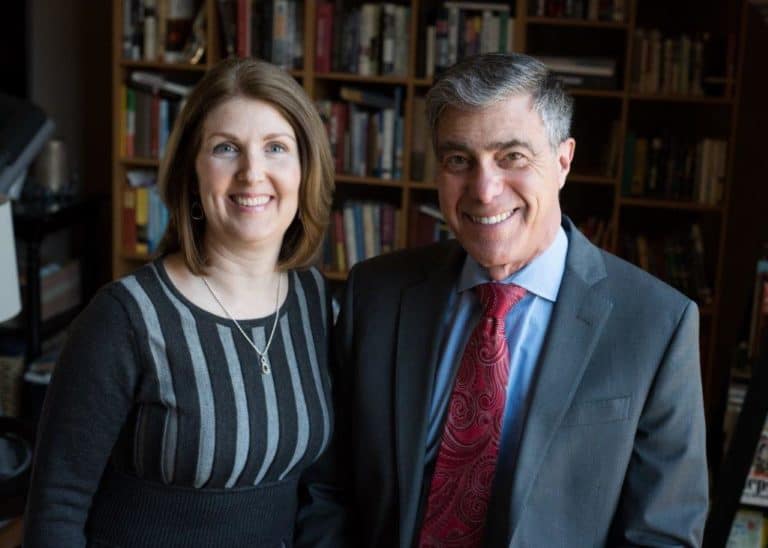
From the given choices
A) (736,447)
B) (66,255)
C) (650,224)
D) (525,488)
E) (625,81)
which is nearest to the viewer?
(525,488)

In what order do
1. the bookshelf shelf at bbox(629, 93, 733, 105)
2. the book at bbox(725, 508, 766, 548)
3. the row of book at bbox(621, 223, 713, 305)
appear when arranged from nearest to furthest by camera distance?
the book at bbox(725, 508, 766, 548), the bookshelf shelf at bbox(629, 93, 733, 105), the row of book at bbox(621, 223, 713, 305)

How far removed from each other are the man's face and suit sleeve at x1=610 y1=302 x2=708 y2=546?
11.3 inches

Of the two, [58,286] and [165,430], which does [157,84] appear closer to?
[58,286]

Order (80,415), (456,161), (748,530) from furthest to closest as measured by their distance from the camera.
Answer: (748,530), (456,161), (80,415)

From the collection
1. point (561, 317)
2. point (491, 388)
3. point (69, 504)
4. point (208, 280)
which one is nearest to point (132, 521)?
point (69, 504)

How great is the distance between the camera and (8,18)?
445 centimetres

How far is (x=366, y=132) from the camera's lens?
4.27 meters

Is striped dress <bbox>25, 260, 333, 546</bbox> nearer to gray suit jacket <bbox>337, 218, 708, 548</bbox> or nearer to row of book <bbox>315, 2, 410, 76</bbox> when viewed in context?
gray suit jacket <bbox>337, 218, 708, 548</bbox>

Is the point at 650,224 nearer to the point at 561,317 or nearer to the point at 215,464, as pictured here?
the point at 561,317

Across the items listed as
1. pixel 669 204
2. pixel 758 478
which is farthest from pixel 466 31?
pixel 758 478

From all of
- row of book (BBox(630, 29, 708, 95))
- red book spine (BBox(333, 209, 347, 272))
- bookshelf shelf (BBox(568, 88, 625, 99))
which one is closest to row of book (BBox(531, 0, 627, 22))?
row of book (BBox(630, 29, 708, 95))

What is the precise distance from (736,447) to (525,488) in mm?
953

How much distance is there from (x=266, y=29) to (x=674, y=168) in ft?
5.73

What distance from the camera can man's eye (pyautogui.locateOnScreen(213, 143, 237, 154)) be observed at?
5.46 ft
